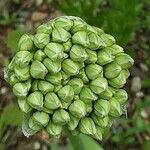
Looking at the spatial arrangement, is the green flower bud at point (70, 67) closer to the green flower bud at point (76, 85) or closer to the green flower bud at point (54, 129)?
the green flower bud at point (76, 85)

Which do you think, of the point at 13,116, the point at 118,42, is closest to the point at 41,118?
the point at 13,116

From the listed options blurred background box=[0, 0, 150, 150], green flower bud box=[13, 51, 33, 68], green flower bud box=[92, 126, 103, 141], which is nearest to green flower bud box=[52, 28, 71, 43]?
green flower bud box=[13, 51, 33, 68]

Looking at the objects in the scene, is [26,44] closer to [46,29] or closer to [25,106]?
[46,29]

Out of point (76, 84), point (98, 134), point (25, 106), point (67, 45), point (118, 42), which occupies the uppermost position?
point (67, 45)

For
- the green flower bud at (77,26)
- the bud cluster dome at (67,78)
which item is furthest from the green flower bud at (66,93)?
the green flower bud at (77,26)

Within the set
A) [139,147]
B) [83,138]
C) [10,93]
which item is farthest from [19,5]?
[83,138]

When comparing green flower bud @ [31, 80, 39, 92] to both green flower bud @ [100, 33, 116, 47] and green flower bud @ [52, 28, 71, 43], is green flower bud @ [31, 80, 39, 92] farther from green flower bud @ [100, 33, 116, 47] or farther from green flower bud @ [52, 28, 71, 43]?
green flower bud @ [100, 33, 116, 47]

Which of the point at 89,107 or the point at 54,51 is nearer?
the point at 54,51

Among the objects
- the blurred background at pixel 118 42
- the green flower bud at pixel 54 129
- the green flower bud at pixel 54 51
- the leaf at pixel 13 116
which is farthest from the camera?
the blurred background at pixel 118 42
